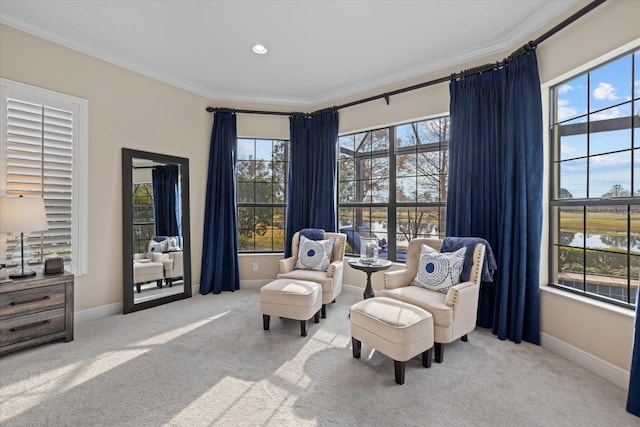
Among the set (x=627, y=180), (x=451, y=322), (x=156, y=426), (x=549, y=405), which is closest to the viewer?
(x=156, y=426)

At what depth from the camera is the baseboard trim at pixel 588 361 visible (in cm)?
204

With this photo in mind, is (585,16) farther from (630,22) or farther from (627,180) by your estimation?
(627,180)

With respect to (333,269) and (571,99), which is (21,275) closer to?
(333,269)

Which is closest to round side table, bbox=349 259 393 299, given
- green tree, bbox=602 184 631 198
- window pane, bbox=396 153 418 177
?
window pane, bbox=396 153 418 177

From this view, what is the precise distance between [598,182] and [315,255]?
2716 mm

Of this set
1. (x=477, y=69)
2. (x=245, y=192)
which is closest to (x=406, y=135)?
(x=477, y=69)

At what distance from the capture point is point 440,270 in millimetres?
2748

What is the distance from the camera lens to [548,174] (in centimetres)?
271

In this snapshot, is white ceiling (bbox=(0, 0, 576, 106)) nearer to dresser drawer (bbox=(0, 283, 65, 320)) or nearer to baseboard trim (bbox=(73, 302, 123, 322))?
dresser drawer (bbox=(0, 283, 65, 320))

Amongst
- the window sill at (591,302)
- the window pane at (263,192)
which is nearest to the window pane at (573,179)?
the window sill at (591,302)

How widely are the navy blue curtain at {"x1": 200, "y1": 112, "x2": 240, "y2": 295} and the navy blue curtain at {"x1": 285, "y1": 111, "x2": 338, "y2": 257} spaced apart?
2.70 feet

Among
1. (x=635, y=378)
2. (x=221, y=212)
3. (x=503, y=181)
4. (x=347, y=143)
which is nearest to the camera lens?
(x=635, y=378)

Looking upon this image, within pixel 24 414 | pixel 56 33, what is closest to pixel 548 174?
pixel 24 414

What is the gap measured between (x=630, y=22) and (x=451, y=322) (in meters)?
2.38
